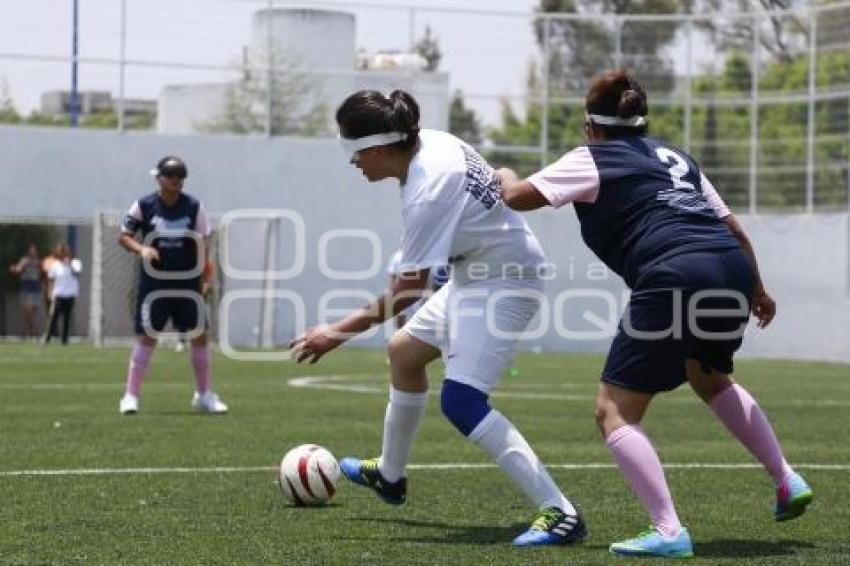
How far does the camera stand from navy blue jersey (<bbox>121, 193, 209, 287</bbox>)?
1513 centimetres

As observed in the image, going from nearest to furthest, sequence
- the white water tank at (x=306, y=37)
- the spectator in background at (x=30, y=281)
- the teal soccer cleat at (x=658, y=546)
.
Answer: the teal soccer cleat at (x=658, y=546) → the white water tank at (x=306, y=37) → the spectator in background at (x=30, y=281)

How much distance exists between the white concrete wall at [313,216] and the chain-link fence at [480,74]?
0.63 meters

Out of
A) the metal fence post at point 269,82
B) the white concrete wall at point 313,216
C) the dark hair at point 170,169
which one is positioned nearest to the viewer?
the dark hair at point 170,169

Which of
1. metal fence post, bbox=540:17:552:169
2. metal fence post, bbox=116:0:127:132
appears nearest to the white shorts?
metal fence post, bbox=116:0:127:132

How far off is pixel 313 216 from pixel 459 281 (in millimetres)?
28428

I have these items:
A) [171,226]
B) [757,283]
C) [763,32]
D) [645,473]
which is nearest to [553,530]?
[645,473]

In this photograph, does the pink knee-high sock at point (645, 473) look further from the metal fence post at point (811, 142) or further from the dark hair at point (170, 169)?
the metal fence post at point (811, 142)

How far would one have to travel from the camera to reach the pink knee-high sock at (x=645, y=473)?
711 cm

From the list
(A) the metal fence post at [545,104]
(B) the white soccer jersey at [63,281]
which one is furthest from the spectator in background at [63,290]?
(A) the metal fence post at [545,104]

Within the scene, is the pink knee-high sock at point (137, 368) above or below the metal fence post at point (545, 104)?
below

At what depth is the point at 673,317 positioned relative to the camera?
23.2 ft

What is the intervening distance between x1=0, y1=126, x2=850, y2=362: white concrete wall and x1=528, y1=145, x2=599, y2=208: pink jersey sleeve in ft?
86.0

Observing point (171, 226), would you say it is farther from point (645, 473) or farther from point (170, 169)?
point (645, 473)

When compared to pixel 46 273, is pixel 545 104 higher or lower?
higher
